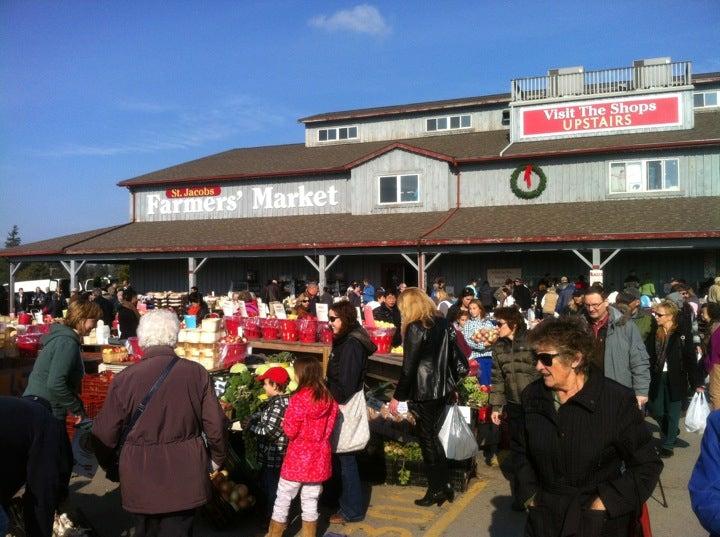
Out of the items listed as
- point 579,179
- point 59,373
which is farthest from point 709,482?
point 579,179

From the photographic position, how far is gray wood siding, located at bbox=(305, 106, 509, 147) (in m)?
28.8

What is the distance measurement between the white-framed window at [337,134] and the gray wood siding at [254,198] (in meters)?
4.66

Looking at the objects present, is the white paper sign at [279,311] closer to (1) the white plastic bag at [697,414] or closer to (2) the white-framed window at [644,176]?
(1) the white plastic bag at [697,414]

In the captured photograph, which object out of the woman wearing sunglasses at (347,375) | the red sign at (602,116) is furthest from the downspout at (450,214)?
the woman wearing sunglasses at (347,375)

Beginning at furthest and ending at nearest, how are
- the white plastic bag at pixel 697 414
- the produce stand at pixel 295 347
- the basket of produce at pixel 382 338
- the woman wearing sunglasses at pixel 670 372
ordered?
the produce stand at pixel 295 347, the basket of produce at pixel 382 338, the woman wearing sunglasses at pixel 670 372, the white plastic bag at pixel 697 414

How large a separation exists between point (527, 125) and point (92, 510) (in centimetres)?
2175

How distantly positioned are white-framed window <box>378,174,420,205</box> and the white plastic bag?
18589mm

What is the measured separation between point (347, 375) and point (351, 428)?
0.44 metres

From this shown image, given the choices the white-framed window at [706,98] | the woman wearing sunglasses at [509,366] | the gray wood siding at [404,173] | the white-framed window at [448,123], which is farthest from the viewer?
the white-framed window at [448,123]

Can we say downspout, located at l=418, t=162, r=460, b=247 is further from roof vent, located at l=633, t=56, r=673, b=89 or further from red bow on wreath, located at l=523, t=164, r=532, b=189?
roof vent, located at l=633, t=56, r=673, b=89

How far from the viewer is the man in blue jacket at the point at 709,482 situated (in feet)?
8.55

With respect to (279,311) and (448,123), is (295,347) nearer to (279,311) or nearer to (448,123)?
(279,311)

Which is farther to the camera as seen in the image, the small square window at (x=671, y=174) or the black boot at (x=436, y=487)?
the small square window at (x=671, y=174)

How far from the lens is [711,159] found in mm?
21625
